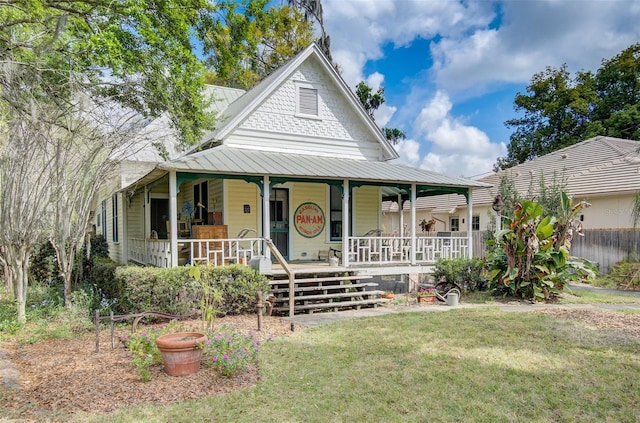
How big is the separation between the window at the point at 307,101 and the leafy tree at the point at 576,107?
23.9 metres

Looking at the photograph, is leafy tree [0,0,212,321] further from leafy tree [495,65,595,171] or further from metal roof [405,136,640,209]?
leafy tree [495,65,595,171]

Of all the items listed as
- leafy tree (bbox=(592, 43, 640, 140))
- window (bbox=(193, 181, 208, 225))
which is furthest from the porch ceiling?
leafy tree (bbox=(592, 43, 640, 140))

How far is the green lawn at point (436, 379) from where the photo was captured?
14.3 ft

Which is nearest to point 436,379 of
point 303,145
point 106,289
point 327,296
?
point 327,296

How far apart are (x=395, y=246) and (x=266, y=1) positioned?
7.83 meters

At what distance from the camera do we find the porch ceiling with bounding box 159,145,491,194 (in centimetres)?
1010

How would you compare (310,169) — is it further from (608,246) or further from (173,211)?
(608,246)

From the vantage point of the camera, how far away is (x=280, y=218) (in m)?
13.7

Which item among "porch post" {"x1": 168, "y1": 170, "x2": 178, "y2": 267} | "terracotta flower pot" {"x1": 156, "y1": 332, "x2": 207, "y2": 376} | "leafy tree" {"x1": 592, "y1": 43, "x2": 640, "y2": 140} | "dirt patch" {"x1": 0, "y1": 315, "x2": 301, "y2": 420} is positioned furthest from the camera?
"leafy tree" {"x1": 592, "y1": 43, "x2": 640, "y2": 140}

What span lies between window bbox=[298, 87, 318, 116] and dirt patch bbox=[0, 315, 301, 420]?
9675 mm

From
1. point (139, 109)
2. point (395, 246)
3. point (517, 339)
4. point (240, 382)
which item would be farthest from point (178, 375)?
point (395, 246)

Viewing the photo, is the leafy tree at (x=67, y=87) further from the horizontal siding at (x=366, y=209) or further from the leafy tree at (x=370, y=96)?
the leafy tree at (x=370, y=96)

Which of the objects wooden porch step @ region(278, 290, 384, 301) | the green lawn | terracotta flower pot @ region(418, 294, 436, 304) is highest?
wooden porch step @ region(278, 290, 384, 301)

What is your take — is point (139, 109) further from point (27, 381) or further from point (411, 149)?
point (411, 149)
